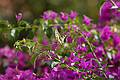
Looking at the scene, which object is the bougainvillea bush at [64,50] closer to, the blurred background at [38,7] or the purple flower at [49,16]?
the purple flower at [49,16]

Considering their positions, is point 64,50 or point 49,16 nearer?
point 64,50

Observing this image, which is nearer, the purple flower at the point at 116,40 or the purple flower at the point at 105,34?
the purple flower at the point at 105,34

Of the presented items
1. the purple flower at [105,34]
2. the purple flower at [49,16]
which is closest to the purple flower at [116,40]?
the purple flower at [105,34]

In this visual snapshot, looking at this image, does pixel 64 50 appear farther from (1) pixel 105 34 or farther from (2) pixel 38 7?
(2) pixel 38 7

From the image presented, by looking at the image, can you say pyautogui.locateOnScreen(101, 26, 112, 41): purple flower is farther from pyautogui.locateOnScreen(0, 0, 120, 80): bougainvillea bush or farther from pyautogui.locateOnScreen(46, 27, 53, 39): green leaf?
pyautogui.locateOnScreen(46, 27, 53, 39): green leaf

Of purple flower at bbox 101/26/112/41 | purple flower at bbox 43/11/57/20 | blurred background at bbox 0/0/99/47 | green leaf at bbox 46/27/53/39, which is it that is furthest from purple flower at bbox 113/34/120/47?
blurred background at bbox 0/0/99/47

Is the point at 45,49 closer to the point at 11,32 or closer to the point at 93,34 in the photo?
the point at 11,32

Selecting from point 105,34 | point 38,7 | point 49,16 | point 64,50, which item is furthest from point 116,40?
point 38,7
